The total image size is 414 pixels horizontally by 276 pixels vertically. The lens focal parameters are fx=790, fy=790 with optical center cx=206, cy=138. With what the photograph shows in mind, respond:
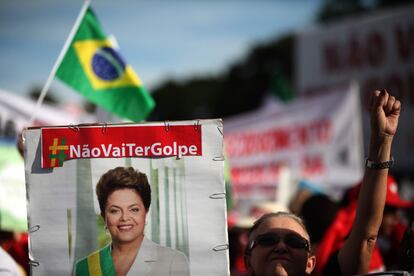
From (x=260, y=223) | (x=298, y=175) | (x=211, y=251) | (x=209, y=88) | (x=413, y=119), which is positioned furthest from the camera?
(x=209, y=88)

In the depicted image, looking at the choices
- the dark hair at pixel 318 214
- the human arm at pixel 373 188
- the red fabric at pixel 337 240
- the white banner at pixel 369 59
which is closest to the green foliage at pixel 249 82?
the white banner at pixel 369 59

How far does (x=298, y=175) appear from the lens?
9.10 meters

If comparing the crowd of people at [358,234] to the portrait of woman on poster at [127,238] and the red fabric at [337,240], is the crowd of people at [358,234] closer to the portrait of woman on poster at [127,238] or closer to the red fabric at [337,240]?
the portrait of woman on poster at [127,238]

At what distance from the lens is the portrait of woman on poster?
109 inches

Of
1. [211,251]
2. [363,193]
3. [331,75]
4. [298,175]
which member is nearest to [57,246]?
[211,251]

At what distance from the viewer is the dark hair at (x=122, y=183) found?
2.79m

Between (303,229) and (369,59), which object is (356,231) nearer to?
(303,229)

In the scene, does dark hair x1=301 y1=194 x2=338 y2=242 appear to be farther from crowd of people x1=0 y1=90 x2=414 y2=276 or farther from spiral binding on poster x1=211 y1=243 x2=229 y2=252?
spiral binding on poster x1=211 y1=243 x2=229 y2=252

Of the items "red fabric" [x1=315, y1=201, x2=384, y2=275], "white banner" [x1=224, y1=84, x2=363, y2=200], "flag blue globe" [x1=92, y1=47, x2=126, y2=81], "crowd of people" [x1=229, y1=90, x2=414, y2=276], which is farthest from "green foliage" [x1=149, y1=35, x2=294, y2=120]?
"crowd of people" [x1=229, y1=90, x2=414, y2=276]

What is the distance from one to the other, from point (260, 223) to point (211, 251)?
1.24ft

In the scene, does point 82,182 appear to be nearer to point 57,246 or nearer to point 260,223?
point 57,246

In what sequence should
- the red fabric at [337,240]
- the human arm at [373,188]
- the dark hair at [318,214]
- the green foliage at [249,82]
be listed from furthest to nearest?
the green foliage at [249,82], the dark hair at [318,214], the red fabric at [337,240], the human arm at [373,188]

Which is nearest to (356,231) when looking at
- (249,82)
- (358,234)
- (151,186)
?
(358,234)

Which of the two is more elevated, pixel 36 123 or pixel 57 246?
pixel 36 123
